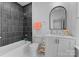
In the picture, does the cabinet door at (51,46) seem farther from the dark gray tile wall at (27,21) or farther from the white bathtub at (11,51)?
the dark gray tile wall at (27,21)

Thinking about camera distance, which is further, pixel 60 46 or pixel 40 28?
pixel 40 28

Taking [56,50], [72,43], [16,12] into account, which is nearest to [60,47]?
[56,50]

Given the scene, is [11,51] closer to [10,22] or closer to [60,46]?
[10,22]

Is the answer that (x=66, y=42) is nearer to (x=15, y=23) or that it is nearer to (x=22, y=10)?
(x=15, y=23)

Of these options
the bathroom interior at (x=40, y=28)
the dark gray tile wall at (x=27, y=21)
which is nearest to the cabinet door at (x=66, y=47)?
the bathroom interior at (x=40, y=28)

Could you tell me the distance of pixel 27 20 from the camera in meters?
2.25

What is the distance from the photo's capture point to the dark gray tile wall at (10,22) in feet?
4.82

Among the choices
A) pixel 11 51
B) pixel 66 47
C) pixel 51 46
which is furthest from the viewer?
pixel 51 46

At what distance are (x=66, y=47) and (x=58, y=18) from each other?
68cm

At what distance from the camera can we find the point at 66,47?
154cm

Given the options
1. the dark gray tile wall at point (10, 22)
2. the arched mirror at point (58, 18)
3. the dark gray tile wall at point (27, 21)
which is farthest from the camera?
the dark gray tile wall at point (27, 21)

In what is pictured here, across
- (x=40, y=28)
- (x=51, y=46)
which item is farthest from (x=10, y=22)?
Answer: (x=51, y=46)

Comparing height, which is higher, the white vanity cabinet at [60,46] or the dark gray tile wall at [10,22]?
the dark gray tile wall at [10,22]

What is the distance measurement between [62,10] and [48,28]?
46 centimetres
